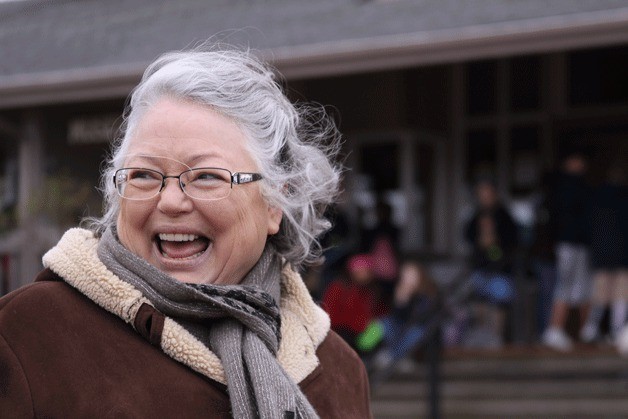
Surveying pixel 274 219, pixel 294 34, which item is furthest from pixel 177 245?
pixel 294 34

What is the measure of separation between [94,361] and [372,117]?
10.7 m

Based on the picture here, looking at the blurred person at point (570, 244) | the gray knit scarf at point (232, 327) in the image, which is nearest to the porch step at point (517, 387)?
the blurred person at point (570, 244)

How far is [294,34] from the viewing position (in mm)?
10977

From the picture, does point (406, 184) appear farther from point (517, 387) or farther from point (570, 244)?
point (517, 387)

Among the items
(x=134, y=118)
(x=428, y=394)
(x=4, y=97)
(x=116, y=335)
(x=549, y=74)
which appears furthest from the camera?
(x=549, y=74)

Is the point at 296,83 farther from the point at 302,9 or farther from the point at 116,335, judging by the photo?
the point at 116,335

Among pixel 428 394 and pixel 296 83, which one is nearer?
pixel 428 394

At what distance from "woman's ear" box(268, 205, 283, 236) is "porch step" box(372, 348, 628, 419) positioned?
6904 mm

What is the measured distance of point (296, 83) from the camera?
1214cm

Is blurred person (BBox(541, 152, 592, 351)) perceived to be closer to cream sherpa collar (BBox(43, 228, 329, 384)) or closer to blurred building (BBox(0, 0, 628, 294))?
blurred building (BBox(0, 0, 628, 294))

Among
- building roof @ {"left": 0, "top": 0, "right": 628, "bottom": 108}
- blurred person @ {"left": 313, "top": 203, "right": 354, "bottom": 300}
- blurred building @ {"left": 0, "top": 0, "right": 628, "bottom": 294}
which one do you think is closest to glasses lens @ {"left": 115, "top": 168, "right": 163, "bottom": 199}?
building roof @ {"left": 0, "top": 0, "right": 628, "bottom": 108}

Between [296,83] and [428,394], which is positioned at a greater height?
[296,83]

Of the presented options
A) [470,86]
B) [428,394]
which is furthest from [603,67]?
[428,394]

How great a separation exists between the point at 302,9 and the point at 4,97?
130 inches
